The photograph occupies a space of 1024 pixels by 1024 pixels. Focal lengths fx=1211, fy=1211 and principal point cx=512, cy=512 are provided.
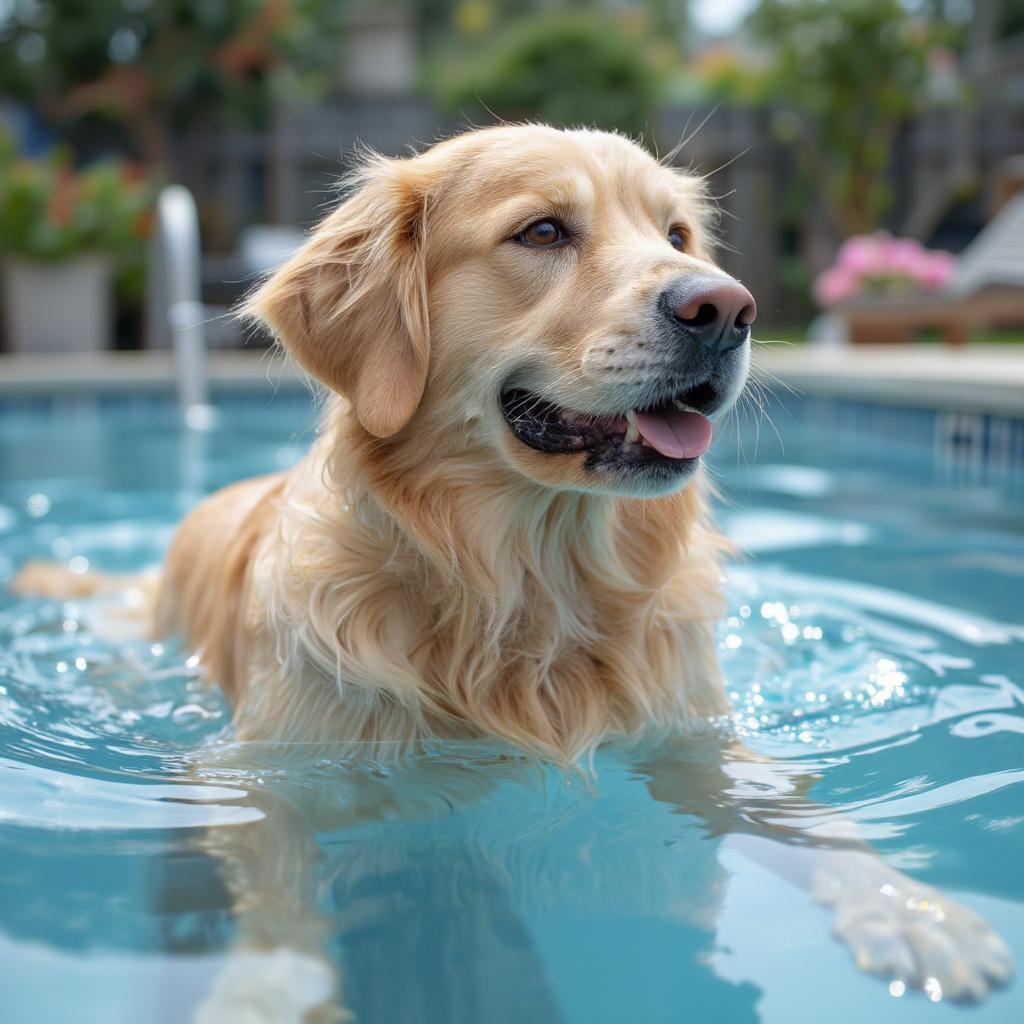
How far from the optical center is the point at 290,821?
2270 mm

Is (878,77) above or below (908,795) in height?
above

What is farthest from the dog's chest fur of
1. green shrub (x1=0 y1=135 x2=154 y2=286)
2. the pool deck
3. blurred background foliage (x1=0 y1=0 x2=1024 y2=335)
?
blurred background foliage (x1=0 y1=0 x2=1024 y2=335)

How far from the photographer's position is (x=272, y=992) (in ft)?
5.64

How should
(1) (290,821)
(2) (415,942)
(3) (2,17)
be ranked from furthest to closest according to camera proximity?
(3) (2,17) < (1) (290,821) < (2) (415,942)

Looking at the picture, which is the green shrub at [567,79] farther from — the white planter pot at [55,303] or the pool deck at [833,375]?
the white planter pot at [55,303]

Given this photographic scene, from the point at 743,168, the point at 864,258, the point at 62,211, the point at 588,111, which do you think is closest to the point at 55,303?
the point at 62,211

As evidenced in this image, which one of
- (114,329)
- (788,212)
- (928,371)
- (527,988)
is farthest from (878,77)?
(527,988)

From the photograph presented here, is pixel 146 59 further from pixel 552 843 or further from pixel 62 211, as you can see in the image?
pixel 552 843

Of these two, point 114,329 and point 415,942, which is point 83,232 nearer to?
point 114,329

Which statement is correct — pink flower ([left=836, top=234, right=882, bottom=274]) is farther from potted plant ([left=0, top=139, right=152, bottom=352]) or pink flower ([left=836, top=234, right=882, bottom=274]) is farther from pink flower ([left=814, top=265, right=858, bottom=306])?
potted plant ([left=0, top=139, right=152, bottom=352])

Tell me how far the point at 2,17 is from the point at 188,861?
52.9ft

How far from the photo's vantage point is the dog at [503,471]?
241cm

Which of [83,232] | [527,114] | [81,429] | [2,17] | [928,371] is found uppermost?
[2,17]

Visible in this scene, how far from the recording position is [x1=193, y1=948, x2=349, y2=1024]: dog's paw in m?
1.66
